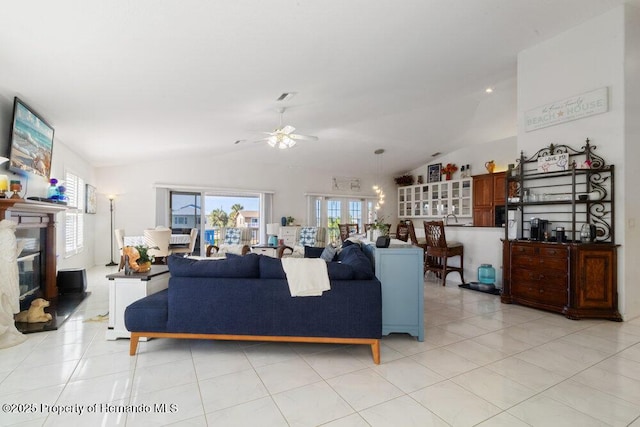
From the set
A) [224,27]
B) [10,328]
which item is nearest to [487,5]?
[224,27]

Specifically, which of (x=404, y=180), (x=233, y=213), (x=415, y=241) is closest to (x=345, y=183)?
(x=404, y=180)

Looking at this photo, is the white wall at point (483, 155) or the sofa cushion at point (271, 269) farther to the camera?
the white wall at point (483, 155)

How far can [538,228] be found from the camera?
379 cm

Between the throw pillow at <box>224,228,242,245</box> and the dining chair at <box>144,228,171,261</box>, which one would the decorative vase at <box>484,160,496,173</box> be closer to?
the throw pillow at <box>224,228,242,245</box>

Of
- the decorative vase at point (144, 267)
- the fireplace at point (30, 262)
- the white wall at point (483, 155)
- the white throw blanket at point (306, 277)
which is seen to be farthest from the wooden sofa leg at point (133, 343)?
the white wall at point (483, 155)

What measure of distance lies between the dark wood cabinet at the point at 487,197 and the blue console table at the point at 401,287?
189 inches

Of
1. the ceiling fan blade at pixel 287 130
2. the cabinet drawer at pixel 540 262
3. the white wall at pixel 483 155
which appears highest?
the white wall at pixel 483 155

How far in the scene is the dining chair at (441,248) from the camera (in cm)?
489

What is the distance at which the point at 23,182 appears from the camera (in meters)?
3.58

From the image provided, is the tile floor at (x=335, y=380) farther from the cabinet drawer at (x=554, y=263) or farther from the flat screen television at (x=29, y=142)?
the flat screen television at (x=29, y=142)

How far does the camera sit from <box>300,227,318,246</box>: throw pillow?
6.61 metres

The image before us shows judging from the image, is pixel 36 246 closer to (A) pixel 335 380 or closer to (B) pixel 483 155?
(A) pixel 335 380

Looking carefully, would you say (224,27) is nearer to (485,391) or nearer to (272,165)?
(485,391)

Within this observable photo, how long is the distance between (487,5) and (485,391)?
314cm
